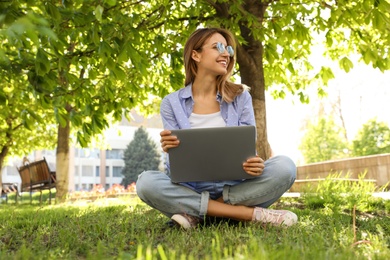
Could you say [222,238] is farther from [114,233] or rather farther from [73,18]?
[73,18]

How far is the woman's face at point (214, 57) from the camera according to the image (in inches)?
161

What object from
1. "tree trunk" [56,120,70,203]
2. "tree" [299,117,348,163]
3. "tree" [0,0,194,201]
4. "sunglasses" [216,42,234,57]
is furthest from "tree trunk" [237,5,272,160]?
"tree" [299,117,348,163]

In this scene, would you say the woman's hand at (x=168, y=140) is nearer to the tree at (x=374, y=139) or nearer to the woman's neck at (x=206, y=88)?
the woman's neck at (x=206, y=88)

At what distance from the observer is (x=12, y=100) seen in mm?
10523

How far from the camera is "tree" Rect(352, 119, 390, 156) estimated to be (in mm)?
25375

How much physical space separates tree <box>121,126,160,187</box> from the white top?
177 feet

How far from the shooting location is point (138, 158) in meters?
58.1

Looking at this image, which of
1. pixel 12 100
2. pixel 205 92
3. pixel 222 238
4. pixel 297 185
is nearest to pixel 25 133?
pixel 12 100

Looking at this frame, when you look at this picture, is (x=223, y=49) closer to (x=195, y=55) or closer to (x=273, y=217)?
(x=195, y=55)

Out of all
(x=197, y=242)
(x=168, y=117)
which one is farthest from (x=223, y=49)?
(x=197, y=242)

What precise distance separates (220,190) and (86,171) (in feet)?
199

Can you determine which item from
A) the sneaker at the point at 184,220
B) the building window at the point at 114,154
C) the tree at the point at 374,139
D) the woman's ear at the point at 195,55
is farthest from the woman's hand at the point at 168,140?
the building window at the point at 114,154

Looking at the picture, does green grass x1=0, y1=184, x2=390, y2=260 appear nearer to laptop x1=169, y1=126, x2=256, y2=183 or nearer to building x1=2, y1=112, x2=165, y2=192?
laptop x1=169, y1=126, x2=256, y2=183

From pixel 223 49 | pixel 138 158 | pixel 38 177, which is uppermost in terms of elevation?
pixel 138 158
